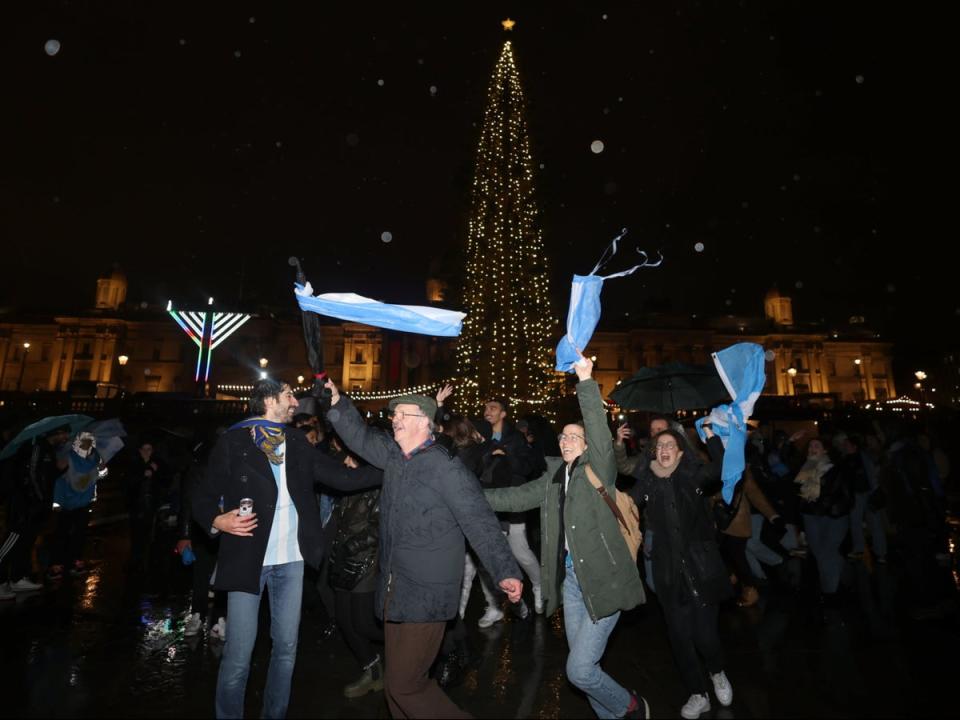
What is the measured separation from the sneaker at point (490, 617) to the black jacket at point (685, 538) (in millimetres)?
2534

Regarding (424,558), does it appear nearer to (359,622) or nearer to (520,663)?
(359,622)

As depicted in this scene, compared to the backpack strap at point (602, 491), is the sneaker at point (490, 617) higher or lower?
lower

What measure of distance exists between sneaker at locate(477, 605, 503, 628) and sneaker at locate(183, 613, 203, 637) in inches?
115

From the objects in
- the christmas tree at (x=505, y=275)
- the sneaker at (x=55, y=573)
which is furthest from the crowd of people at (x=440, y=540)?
the christmas tree at (x=505, y=275)

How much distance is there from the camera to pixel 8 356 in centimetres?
7488

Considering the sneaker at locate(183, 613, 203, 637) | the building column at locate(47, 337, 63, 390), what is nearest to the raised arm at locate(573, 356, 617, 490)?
the sneaker at locate(183, 613, 203, 637)

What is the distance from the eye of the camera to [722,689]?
4367mm

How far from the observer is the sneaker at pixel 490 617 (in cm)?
628

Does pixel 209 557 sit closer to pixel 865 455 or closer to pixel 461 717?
pixel 461 717

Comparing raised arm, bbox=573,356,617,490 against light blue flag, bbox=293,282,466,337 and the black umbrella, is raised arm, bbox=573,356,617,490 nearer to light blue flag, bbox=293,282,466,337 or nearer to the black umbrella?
light blue flag, bbox=293,282,466,337

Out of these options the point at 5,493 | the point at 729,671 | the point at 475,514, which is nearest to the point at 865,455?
the point at 729,671

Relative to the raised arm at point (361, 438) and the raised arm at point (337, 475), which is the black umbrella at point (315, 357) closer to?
the raised arm at point (361, 438)

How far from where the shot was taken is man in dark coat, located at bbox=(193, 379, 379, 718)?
339 cm

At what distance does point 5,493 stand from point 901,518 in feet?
36.8
